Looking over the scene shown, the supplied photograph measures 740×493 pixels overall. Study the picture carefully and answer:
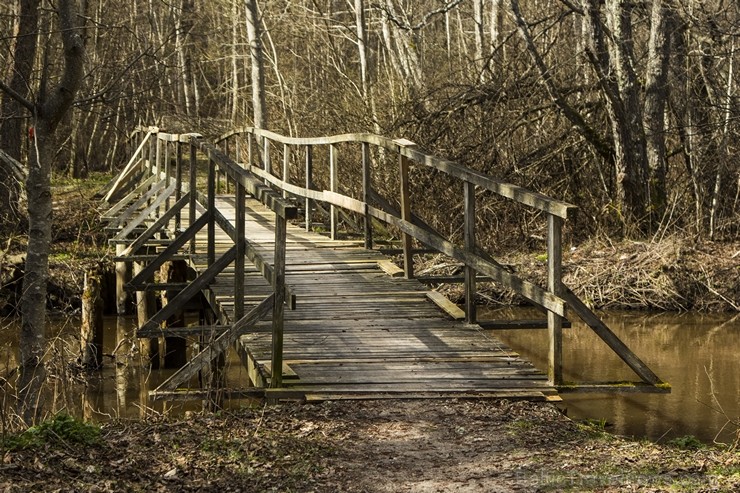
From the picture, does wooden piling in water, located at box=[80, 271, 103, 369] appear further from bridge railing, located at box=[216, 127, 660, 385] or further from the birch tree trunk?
the birch tree trunk

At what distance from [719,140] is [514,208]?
3254 mm

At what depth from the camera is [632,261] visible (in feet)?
53.0

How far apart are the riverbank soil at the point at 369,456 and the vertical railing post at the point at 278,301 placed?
1.01 ft

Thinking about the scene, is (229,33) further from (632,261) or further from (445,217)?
(632,261)

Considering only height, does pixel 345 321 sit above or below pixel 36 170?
below

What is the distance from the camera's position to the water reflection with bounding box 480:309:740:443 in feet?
32.6

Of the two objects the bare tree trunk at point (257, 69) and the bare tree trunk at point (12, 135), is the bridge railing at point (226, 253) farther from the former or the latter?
the bare tree trunk at point (257, 69)

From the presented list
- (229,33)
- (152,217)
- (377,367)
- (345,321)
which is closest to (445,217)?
(152,217)

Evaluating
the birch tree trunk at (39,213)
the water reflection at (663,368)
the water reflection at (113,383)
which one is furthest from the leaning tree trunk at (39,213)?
the water reflection at (663,368)

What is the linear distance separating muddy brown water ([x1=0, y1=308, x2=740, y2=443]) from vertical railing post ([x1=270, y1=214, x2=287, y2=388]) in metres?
1.40

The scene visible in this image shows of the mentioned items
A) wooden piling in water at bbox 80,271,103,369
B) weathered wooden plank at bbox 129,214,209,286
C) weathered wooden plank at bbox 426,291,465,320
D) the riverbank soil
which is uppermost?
weathered wooden plank at bbox 129,214,209,286

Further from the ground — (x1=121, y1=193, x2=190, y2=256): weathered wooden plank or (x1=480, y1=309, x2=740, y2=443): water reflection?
(x1=121, y1=193, x2=190, y2=256): weathered wooden plank

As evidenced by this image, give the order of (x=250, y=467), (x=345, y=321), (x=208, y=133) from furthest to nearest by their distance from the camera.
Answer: (x=208, y=133)
(x=345, y=321)
(x=250, y=467)

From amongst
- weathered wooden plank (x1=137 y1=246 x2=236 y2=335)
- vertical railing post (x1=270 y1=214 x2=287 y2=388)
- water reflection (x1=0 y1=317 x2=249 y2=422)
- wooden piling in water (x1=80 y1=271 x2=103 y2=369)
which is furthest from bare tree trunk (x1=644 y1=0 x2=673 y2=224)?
vertical railing post (x1=270 y1=214 x2=287 y2=388)
